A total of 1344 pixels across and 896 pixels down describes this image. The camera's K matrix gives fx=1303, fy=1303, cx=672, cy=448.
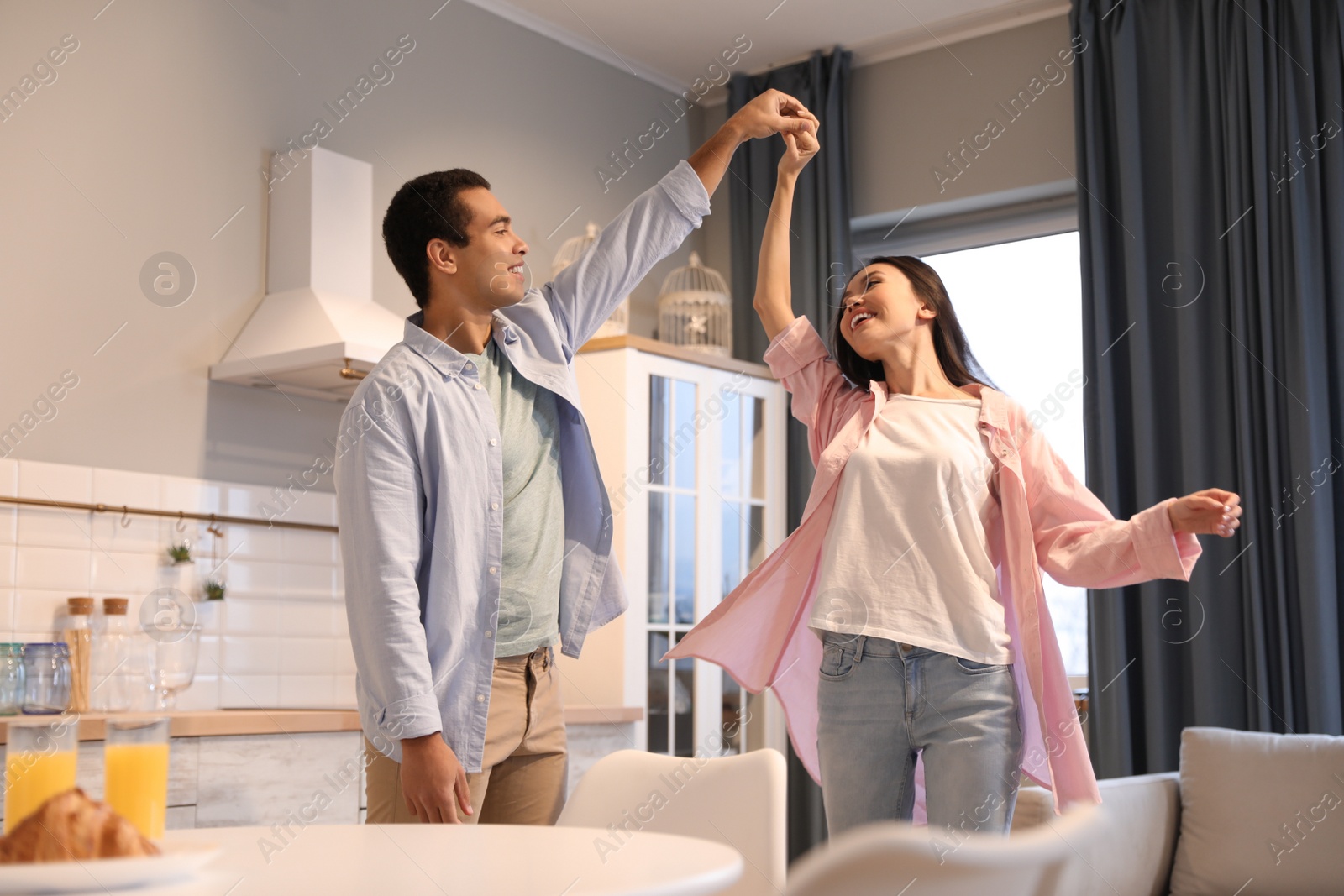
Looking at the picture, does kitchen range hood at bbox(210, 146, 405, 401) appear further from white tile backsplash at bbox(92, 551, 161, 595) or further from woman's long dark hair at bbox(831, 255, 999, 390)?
woman's long dark hair at bbox(831, 255, 999, 390)

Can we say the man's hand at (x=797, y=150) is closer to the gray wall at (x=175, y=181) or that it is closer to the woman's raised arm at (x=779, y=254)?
the woman's raised arm at (x=779, y=254)

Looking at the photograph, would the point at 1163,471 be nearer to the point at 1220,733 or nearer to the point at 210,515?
the point at 1220,733

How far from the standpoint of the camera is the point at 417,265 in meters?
1.98

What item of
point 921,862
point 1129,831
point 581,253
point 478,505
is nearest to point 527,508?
point 478,505

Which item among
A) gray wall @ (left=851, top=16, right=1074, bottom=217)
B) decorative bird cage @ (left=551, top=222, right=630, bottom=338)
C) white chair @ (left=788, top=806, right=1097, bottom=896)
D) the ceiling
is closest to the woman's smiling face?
white chair @ (left=788, top=806, right=1097, bottom=896)

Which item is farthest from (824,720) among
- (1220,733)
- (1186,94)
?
(1186,94)

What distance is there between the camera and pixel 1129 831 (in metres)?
2.97

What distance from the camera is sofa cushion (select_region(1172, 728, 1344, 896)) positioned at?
288 centimetres

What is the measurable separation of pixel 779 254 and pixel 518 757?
0.95 metres

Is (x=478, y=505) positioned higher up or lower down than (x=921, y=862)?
higher up

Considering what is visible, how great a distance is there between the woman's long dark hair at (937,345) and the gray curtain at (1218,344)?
1.70m

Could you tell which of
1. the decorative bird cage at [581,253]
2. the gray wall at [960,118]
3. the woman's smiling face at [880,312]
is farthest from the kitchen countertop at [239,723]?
the gray wall at [960,118]

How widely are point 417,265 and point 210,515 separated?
1499 millimetres

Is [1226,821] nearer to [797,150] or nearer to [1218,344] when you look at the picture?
[1218,344]
